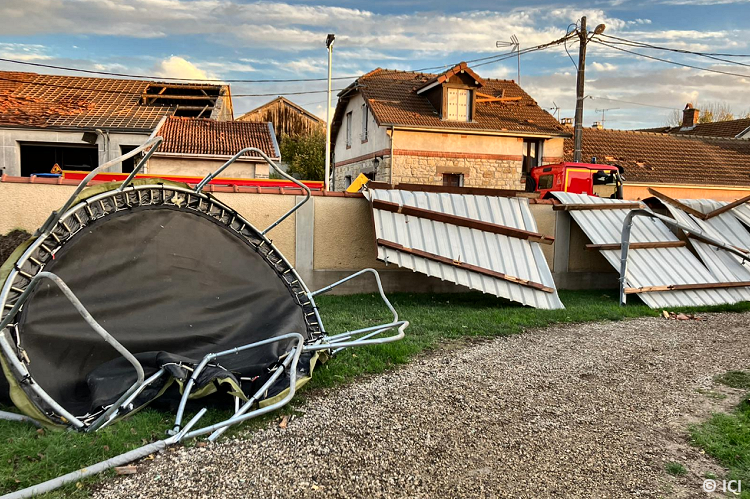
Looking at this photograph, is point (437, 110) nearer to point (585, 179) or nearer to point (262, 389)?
point (585, 179)

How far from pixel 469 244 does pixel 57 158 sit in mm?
18603

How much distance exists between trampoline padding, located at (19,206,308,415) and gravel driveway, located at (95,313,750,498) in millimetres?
998

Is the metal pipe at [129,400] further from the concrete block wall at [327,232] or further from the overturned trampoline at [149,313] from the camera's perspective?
the concrete block wall at [327,232]

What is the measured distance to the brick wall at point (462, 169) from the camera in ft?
75.8

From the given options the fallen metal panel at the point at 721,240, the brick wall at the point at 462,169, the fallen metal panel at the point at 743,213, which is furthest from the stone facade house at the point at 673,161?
the fallen metal panel at the point at 721,240

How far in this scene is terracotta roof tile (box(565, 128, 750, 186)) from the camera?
85.9 ft

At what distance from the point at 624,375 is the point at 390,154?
18348mm

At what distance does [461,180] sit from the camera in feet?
77.6

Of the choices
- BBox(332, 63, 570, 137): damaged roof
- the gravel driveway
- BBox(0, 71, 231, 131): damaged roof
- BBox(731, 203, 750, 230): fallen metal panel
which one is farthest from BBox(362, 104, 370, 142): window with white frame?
the gravel driveway

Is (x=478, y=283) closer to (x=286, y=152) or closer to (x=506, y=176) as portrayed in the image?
(x=506, y=176)

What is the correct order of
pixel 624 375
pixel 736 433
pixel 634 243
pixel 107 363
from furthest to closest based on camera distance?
pixel 634 243, pixel 624 375, pixel 107 363, pixel 736 433

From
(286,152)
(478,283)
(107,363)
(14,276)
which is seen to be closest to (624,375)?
(478,283)

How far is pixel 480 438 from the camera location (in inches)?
150

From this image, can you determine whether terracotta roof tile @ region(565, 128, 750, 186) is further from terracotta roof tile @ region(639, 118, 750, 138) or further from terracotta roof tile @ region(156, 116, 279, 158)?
terracotta roof tile @ region(156, 116, 279, 158)
